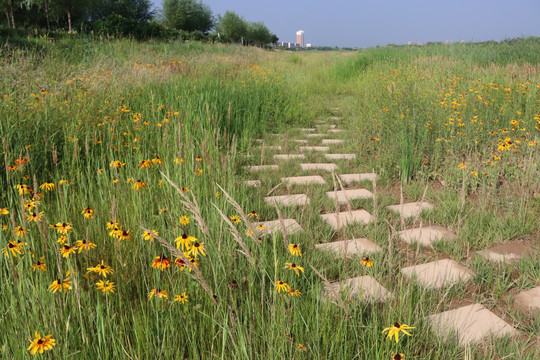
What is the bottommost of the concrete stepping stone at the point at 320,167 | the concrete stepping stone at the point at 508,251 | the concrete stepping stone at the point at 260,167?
the concrete stepping stone at the point at 508,251

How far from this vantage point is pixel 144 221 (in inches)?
69.2

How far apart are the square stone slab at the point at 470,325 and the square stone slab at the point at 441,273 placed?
0.57 feet

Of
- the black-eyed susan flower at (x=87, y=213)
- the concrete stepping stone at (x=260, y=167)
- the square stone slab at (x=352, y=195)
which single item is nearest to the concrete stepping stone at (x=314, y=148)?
the concrete stepping stone at (x=260, y=167)

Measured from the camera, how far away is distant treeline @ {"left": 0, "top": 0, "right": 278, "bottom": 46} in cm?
1767

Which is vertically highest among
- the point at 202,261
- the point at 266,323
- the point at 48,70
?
the point at 48,70

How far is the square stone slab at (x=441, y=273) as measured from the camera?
1.75 meters

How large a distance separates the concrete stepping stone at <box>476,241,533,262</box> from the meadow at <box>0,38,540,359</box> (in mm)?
52

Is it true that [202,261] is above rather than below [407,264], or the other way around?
above

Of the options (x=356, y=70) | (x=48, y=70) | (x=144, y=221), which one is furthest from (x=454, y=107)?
(x=356, y=70)

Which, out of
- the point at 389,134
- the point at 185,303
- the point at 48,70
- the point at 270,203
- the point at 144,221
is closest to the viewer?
the point at 185,303

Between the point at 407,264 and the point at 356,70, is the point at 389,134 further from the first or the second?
the point at 356,70

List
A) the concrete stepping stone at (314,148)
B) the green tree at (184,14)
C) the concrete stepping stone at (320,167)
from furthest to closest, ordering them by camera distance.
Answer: the green tree at (184,14)
the concrete stepping stone at (314,148)
the concrete stepping stone at (320,167)

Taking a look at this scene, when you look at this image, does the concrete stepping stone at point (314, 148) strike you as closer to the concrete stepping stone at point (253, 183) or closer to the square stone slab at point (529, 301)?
the concrete stepping stone at point (253, 183)

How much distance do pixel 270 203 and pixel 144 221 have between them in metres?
1.03
